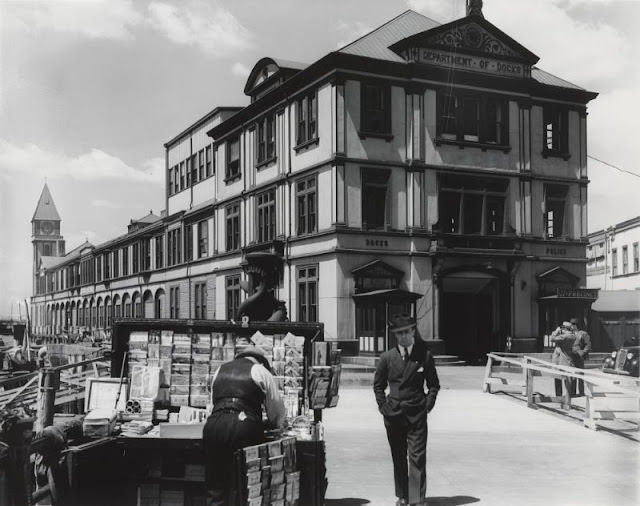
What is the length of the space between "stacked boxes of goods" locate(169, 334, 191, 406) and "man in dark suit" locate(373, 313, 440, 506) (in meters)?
2.05

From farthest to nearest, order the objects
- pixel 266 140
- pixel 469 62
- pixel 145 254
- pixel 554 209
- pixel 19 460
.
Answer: pixel 145 254
pixel 266 140
pixel 554 209
pixel 469 62
pixel 19 460

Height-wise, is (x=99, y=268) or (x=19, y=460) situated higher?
(x=99, y=268)

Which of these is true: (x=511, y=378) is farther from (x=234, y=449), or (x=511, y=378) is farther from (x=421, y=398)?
(x=234, y=449)

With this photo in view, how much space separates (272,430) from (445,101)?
2746 centimetres

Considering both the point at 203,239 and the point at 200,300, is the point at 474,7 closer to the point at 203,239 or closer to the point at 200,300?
the point at 203,239

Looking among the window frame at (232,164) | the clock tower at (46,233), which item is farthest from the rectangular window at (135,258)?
the clock tower at (46,233)

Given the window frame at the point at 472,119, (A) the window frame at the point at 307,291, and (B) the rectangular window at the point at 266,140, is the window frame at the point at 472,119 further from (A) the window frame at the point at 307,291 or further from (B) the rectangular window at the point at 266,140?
(B) the rectangular window at the point at 266,140

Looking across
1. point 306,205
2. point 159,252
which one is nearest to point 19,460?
point 306,205

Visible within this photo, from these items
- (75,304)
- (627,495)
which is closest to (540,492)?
(627,495)

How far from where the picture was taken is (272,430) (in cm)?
720

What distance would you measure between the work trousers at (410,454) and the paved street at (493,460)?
1.74 feet

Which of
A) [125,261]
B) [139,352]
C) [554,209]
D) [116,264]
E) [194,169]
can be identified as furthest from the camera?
[116,264]

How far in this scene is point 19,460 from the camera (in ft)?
19.8

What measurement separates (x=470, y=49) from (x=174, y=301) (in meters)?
25.9
